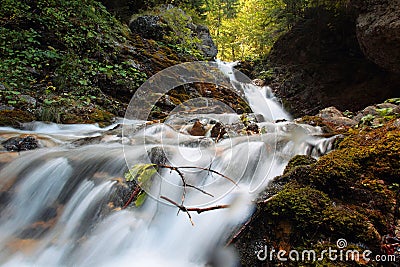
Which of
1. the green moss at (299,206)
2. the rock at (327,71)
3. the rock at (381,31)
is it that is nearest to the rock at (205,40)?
the rock at (327,71)

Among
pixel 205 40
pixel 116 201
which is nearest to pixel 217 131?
pixel 116 201

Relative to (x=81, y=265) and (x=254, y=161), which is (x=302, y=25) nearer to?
(x=254, y=161)

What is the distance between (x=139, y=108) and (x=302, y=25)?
25.4 feet

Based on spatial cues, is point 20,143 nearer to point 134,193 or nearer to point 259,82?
point 134,193

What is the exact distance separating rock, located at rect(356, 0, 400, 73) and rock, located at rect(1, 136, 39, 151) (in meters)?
7.79

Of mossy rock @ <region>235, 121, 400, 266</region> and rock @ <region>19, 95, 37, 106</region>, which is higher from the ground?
rock @ <region>19, 95, 37, 106</region>

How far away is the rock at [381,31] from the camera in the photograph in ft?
19.9

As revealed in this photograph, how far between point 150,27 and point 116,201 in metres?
8.89

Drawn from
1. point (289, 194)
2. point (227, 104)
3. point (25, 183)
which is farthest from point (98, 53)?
point (289, 194)

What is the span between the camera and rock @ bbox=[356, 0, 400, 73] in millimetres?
6071

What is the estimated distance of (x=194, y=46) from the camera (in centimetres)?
1088

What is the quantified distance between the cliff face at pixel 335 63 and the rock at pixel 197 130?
521cm

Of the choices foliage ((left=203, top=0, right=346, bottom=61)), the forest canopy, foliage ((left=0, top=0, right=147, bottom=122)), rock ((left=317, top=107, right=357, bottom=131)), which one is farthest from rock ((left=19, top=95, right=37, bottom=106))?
foliage ((left=203, top=0, right=346, bottom=61))

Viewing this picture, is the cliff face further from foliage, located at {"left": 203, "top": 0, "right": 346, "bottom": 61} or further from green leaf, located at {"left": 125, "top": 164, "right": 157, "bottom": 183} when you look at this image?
green leaf, located at {"left": 125, "top": 164, "right": 157, "bottom": 183}
